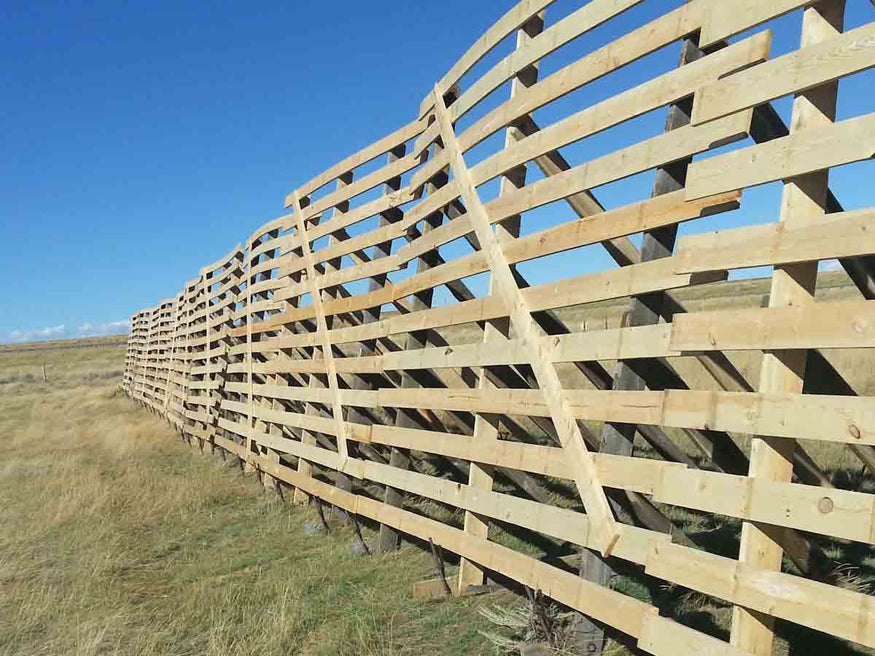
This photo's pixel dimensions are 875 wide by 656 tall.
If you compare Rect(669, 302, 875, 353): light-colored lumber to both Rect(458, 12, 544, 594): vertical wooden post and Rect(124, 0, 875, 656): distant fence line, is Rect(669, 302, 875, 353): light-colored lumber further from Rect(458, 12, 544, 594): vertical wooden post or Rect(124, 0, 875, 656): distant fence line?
Rect(458, 12, 544, 594): vertical wooden post

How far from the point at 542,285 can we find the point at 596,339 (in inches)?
20.5

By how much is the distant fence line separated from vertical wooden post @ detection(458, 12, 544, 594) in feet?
0.05

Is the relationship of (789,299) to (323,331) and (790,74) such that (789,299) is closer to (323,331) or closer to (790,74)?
(790,74)

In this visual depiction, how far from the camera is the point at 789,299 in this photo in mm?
2348

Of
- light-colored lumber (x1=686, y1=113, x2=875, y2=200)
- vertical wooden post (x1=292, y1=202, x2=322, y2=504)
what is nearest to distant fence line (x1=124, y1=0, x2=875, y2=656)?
light-colored lumber (x1=686, y1=113, x2=875, y2=200)

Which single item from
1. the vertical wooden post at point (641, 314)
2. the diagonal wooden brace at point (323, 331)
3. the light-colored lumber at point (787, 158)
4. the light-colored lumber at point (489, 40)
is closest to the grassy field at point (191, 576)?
the vertical wooden post at point (641, 314)

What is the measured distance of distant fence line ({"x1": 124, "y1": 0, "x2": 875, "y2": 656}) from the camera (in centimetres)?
225

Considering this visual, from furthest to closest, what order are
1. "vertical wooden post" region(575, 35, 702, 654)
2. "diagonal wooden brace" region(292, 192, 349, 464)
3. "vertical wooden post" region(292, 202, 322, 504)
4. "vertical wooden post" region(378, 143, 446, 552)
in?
1. "vertical wooden post" region(292, 202, 322, 504)
2. "diagonal wooden brace" region(292, 192, 349, 464)
3. "vertical wooden post" region(378, 143, 446, 552)
4. "vertical wooden post" region(575, 35, 702, 654)

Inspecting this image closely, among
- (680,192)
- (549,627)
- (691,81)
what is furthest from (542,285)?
(549,627)

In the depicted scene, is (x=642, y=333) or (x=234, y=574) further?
(x=234, y=574)

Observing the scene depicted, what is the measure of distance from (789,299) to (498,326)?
1.97 m

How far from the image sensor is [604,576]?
3.27 meters

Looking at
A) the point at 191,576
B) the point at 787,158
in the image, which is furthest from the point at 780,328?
the point at 191,576

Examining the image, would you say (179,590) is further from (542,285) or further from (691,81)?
(691,81)
